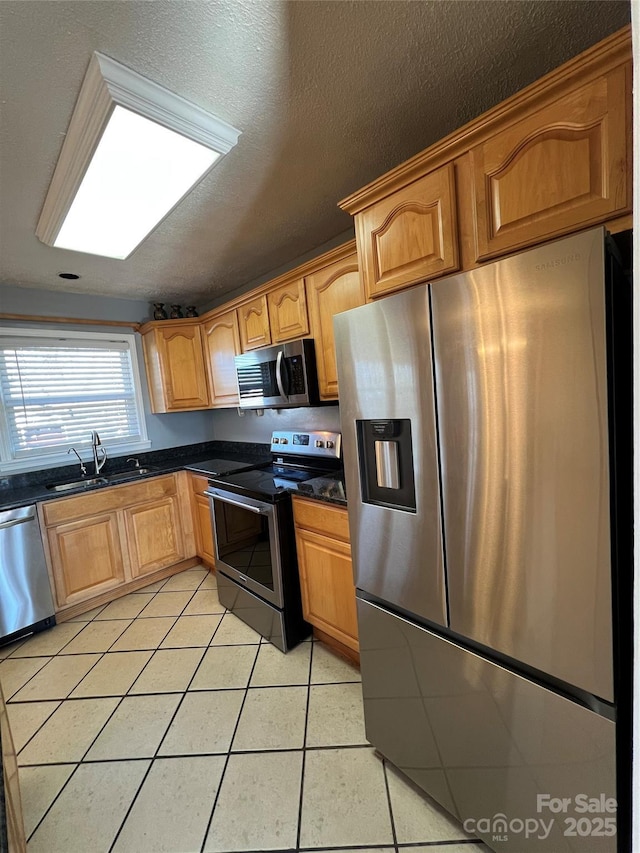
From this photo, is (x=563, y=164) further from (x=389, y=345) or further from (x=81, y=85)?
(x=81, y=85)

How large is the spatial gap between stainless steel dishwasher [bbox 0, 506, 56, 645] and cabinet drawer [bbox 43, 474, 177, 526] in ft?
0.40

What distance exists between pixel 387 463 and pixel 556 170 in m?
0.95

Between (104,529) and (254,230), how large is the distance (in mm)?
2429

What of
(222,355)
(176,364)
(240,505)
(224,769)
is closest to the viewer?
(224,769)

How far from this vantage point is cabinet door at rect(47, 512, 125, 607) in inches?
98.9

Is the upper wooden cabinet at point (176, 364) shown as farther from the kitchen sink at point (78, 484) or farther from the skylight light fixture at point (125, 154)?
the skylight light fixture at point (125, 154)

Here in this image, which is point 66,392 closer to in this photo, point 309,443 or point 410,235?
point 309,443

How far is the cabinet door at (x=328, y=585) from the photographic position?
1.79 meters

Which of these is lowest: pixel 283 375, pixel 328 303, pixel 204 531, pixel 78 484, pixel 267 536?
pixel 204 531

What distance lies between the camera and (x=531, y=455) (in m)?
0.86

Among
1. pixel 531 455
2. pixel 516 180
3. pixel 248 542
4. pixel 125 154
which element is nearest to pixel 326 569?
pixel 248 542

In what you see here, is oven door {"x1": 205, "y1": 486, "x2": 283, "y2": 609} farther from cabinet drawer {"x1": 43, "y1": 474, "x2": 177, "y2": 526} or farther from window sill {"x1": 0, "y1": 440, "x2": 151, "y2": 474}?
window sill {"x1": 0, "y1": 440, "x2": 151, "y2": 474}

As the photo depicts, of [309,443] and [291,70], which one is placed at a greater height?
[291,70]

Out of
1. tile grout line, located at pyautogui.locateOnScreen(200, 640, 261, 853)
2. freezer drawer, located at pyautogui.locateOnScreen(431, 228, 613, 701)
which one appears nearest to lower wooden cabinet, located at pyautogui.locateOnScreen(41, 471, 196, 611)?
tile grout line, located at pyautogui.locateOnScreen(200, 640, 261, 853)
